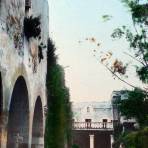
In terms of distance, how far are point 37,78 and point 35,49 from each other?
4.24 ft

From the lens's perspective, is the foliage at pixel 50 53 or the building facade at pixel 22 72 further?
the foliage at pixel 50 53

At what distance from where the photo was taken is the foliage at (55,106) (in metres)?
18.5

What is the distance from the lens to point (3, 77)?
11.2 meters

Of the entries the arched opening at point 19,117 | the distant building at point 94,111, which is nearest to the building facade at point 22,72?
the arched opening at point 19,117

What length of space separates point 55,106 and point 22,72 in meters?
5.81

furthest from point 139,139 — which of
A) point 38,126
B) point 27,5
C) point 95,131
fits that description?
point 95,131

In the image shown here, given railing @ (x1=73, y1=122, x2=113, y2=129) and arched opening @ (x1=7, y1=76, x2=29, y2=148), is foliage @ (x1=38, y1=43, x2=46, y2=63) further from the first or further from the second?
railing @ (x1=73, y1=122, x2=113, y2=129)

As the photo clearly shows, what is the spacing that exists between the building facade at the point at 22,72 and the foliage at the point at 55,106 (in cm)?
82

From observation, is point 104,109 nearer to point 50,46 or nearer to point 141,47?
point 50,46

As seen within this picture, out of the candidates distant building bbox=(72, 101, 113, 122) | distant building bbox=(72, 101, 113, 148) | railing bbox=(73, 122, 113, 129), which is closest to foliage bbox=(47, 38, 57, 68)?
distant building bbox=(72, 101, 113, 148)

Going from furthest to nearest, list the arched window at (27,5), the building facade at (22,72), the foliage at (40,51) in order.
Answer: the foliage at (40,51), the arched window at (27,5), the building facade at (22,72)

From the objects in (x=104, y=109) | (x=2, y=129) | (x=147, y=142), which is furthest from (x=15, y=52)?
(x=104, y=109)

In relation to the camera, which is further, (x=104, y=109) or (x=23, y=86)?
(x=104, y=109)

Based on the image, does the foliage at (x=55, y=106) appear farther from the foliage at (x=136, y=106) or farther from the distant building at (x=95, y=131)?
the distant building at (x=95, y=131)
